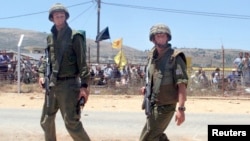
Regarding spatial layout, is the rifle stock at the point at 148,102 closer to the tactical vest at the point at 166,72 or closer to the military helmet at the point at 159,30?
the tactical vest at the point at 166,72

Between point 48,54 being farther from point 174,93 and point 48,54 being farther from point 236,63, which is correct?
point 236,63

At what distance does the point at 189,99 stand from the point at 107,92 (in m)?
3.38

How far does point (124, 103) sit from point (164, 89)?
9.95 metres

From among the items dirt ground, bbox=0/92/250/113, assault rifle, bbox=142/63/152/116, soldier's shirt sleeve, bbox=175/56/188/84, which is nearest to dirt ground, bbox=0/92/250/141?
dirt ground, bbox=0/92/250/113

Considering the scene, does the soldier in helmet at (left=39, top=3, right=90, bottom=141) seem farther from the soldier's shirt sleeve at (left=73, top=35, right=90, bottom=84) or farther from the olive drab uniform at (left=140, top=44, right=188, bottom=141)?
the olive drab uniform at (left=140, top=44, right=188, bottom=141)

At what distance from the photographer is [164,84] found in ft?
17.6

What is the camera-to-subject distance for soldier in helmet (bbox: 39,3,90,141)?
5.82 meters

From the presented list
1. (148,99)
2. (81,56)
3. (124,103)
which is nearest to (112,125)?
(81,56)

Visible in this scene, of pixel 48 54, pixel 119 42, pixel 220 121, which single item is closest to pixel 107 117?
pixel 220 121

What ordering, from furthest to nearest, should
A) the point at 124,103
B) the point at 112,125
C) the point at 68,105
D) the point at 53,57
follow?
the point at 124,103 → the point at 112,125 → the point at 53,57 → the point at 68,105

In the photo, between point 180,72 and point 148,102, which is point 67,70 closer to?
point 148,102

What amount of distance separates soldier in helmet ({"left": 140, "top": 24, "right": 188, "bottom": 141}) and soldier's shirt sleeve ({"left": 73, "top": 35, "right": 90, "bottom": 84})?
0.83m

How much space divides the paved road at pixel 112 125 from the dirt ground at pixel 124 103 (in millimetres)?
1271

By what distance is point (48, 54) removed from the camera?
6.01 metres
